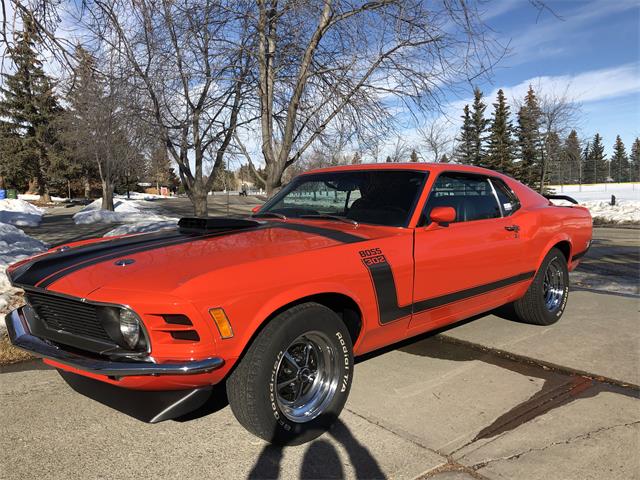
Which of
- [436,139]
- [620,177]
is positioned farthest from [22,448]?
[620,177]

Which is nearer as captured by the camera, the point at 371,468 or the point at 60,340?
the point at 371,468

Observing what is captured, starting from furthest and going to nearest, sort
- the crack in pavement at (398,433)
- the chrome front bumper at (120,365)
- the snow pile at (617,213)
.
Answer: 1. the snow pile at (617,213)
2. the crack in pavement at (398,433)
3. the chrome front bumper at (120,365)

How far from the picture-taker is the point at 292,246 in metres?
2.93

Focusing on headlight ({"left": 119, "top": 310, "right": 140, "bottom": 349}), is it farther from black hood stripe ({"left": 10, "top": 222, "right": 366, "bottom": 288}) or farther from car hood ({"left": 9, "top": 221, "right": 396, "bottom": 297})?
black hood stripe ({"left": 10, "top": 222, "right": 366, "bottom": 288})

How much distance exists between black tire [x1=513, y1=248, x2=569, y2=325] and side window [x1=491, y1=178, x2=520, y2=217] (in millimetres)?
670

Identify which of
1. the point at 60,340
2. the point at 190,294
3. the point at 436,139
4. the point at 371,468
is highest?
the point at 436,139

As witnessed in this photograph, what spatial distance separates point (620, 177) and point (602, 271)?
148 ft

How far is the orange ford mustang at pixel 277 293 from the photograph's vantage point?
236 centimetres

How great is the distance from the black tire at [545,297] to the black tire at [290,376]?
259 centimetres

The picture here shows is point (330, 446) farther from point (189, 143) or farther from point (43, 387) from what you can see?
point (189, 143)

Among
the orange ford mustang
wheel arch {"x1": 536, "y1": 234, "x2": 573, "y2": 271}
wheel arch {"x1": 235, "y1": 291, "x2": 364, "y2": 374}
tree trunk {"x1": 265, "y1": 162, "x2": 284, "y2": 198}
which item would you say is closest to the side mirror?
the orange ford mustang

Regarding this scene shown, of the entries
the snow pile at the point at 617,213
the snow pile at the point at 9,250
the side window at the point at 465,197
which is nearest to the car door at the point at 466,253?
the side window at the point at 465,197

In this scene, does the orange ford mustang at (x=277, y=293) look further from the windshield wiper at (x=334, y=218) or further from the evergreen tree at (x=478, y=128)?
the evergreen tree at (x=478, y=128)

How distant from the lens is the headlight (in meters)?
2.42
